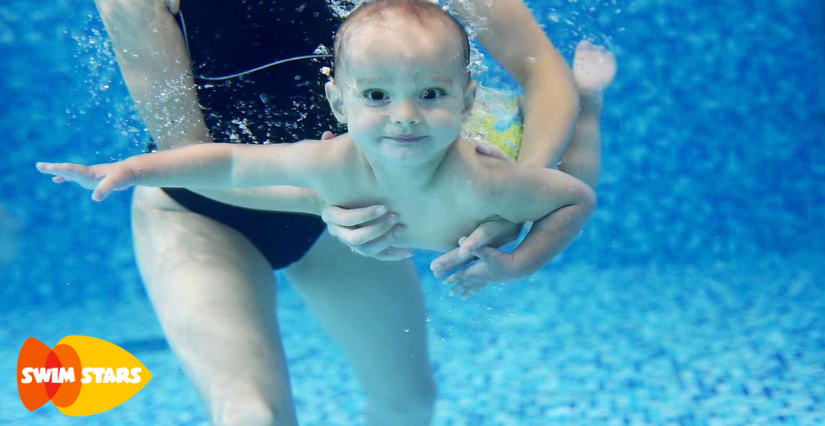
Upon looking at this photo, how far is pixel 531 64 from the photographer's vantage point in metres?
2.27

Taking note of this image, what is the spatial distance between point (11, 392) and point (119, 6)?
4.53 m

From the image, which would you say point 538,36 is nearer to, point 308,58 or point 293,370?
point 308,58

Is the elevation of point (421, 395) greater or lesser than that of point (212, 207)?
lesser

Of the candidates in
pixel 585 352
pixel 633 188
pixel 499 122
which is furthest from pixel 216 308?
pixel 633 188

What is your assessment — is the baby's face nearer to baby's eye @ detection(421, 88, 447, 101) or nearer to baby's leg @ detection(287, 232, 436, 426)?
baby's eye @ detection(421, 88, 447, 101)

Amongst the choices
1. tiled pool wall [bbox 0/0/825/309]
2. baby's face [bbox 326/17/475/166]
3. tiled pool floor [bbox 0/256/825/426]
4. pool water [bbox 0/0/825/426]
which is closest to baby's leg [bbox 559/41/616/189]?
baby's face [bbox 326/17/475/166]

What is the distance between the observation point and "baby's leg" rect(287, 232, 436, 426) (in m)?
2.45

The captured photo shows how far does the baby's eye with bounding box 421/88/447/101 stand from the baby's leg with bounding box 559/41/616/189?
778 mm

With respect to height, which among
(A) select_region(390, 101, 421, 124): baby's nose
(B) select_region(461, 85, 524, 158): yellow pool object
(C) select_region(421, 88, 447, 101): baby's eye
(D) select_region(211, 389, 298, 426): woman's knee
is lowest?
(D) select_region(211, 389, 298, 426): woman's knee

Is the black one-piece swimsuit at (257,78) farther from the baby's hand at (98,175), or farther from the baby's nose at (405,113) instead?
the baby's nose at (405,113)

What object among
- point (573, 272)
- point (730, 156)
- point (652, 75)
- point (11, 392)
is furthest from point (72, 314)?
point (730, 156)

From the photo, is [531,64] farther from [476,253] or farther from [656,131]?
[656,131]

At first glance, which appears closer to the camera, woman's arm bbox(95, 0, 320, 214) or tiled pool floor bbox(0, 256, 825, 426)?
woman's arm bbox(95, 0, 320, 214)

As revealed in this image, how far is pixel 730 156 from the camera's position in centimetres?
822
